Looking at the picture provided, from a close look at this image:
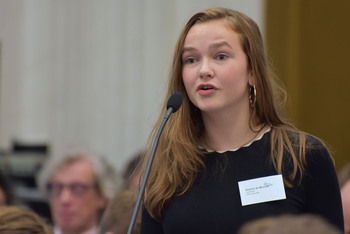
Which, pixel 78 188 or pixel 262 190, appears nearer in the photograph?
pixel 262 190

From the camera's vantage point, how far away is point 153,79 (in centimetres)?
747

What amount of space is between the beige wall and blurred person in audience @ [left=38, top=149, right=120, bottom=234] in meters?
2.04

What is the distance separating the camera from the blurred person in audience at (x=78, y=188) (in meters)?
4.48

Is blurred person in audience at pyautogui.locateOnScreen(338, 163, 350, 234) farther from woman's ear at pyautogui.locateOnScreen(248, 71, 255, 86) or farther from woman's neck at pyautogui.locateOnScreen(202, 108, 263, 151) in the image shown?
woman's ear at pyautogui.locateOnScreen(248, 71, 255, 86)

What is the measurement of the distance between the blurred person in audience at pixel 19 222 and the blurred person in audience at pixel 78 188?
1872 millimetres

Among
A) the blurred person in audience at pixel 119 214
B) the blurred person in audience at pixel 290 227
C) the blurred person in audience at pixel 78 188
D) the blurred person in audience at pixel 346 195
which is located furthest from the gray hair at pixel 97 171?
the blurred person in audience at pixel 290 227

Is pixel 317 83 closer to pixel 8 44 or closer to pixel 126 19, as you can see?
pixel 126 19

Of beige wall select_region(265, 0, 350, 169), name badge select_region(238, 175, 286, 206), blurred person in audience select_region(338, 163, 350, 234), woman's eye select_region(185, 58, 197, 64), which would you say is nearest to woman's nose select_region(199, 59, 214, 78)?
woman's eye select_region(185, 58, 197, 64)

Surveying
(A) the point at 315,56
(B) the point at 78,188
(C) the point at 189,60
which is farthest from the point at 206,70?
(A) the point at 315,56

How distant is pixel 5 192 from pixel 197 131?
2.17 m

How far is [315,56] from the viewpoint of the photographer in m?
6.27

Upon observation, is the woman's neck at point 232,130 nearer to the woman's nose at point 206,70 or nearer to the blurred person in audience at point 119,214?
the woman's nose at point 206,70

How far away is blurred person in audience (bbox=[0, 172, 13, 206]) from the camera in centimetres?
453

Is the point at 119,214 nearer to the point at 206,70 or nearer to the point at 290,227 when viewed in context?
the point at 206,70
